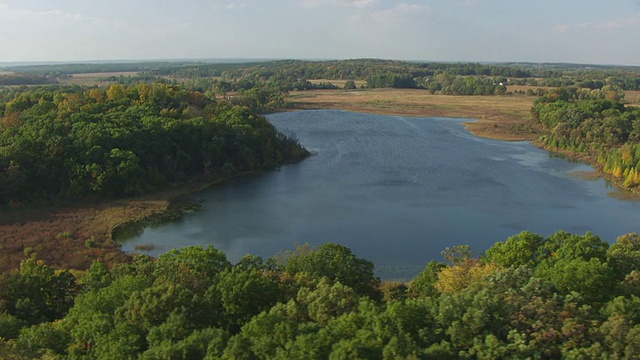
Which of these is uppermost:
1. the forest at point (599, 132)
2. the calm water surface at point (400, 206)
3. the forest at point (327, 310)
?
the forest at point (599, 132)

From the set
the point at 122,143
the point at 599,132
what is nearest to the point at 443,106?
the point at 599,132

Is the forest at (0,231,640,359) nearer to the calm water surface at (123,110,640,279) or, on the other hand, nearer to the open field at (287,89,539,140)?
the calm water surface at (123,110,640,279)

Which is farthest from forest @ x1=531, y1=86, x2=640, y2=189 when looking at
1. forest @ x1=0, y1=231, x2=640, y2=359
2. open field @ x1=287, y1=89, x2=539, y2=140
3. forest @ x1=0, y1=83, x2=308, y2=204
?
forest @ x1=0, y1=231, x2=640, y2=359

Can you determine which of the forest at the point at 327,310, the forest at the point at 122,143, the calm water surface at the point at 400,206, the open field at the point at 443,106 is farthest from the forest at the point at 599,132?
the forest at the point at 327,310

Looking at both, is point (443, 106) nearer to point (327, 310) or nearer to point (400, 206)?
point (400, 206)

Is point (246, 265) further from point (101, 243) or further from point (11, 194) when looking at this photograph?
point (11, 194)

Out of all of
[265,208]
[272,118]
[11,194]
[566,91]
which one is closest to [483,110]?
[566,91]

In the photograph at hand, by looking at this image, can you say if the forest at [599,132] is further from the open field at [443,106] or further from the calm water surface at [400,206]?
the open field at [443,106]
